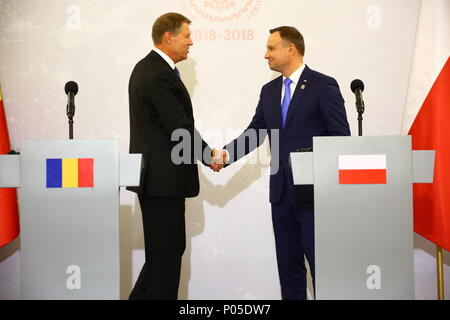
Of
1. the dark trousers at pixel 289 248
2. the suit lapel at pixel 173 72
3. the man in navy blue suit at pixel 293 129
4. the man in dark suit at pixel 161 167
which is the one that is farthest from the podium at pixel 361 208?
the suit lapel at pixel 173 72

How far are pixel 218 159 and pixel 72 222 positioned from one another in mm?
1158

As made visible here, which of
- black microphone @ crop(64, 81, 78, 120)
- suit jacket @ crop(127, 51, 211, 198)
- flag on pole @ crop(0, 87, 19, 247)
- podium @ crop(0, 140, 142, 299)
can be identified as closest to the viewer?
podium @ crop(0, 140, 142, 299)

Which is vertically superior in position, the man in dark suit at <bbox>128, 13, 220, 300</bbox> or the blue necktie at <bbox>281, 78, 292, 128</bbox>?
the blue necktie at <bbox>281, 78, 292, 128</bbox>

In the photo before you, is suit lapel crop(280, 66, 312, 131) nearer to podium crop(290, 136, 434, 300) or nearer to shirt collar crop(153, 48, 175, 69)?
podium crop(290, 136, 434, 300)

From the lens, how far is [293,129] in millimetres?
2748

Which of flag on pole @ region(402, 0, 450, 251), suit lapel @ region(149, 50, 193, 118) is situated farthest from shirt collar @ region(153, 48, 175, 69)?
flag on pole @ region(402, 0, 450, 251)

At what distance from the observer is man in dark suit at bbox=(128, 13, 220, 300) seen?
258cm

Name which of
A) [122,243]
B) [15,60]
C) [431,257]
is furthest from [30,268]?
[431,257]

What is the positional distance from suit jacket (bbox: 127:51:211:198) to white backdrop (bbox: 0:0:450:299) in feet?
2.48

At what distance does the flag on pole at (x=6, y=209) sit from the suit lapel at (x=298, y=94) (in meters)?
1.79

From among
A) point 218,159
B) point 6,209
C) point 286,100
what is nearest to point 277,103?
point 286,100

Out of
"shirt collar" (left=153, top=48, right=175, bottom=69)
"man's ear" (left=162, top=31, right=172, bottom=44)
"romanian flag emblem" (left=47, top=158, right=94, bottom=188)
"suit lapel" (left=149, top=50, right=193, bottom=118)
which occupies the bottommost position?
"romanian flag emblem" (left=47, top=158, right=94, bottom=188)

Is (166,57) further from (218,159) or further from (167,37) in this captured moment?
(218,159)
